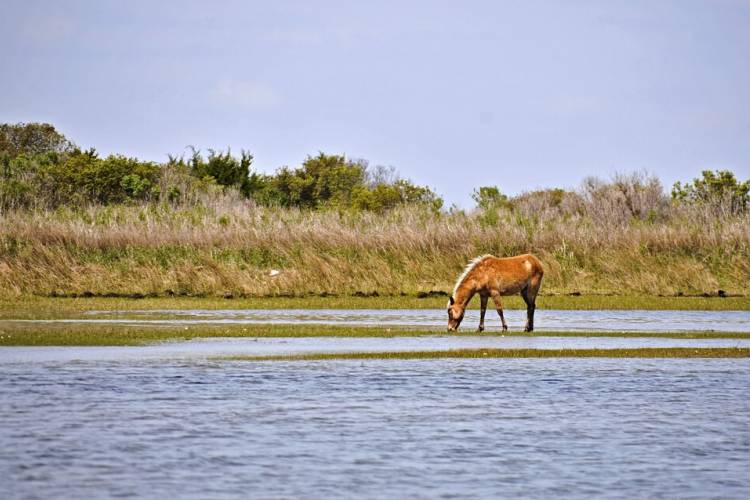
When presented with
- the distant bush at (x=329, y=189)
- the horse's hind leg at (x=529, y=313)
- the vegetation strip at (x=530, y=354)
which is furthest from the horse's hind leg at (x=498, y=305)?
the distant bush at (x=329, y=189)

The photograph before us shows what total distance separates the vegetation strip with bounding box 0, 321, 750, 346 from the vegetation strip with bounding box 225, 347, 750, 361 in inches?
106

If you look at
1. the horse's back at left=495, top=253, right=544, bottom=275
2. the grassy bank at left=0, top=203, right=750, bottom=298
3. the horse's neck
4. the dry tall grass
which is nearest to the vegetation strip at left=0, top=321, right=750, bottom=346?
the horse's neck

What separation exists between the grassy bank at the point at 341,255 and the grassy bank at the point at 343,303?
3.78 feet

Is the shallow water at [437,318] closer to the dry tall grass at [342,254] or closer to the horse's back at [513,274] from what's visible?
the horse's back at [513,274]

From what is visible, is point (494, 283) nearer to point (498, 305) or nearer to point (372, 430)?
point (498, 305)

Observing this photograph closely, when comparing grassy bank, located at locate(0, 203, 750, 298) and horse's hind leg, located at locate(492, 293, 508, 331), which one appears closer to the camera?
horse's hind leg, located at locate(492, 293, 508, 331)

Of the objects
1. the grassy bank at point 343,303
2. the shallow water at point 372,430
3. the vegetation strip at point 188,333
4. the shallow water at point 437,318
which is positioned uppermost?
the grassy bank at point 343,303

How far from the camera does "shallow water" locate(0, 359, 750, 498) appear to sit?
1147cm

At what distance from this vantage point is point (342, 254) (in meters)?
39.2

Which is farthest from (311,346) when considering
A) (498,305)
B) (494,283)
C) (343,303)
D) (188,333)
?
(343,303)

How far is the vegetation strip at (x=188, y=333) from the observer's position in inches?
896

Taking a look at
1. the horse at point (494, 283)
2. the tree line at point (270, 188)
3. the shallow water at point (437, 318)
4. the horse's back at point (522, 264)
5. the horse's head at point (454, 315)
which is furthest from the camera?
the tree line at point (270, 188)

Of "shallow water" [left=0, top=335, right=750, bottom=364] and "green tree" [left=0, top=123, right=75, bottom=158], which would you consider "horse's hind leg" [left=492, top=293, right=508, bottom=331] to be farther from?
"green tree" [left=0, top=123, right=75, bottom=158]

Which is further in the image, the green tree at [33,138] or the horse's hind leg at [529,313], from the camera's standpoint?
the green tree at [33,138]
